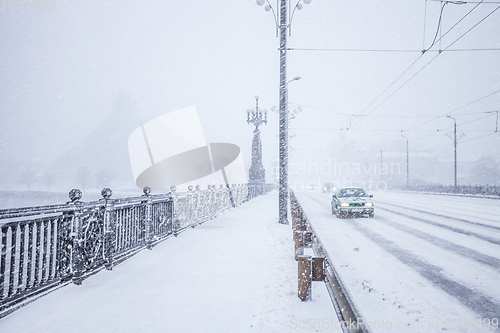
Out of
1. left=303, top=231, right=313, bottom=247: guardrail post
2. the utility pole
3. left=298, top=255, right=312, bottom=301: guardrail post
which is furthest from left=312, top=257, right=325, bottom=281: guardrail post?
the utility pole

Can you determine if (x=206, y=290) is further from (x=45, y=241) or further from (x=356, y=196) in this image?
(x=356, y=196)

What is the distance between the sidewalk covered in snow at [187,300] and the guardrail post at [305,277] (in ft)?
0.40

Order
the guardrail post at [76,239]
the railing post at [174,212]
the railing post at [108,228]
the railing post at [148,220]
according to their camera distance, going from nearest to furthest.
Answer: the guardrail post at [76,239] < the railing post at [108,228] < the railing post at [148,220] < the railing post at [174,212]

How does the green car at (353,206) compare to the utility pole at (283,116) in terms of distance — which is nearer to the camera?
the utility pole at (283,116)

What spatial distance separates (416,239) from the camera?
8.56 metres

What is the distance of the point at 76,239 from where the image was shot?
4.85 m

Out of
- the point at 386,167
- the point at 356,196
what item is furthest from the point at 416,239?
the point at 386,167

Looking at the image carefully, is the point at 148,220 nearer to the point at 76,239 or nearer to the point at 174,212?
the point at 174,212

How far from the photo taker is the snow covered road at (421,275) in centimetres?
369

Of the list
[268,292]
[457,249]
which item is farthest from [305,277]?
[457,249]

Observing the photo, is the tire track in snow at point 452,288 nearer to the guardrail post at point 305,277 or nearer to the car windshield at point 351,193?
the guardrail post at point 305,277

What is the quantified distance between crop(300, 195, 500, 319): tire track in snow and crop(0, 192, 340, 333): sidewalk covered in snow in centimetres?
184
